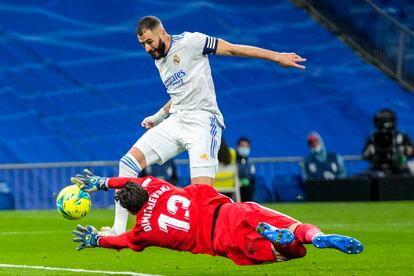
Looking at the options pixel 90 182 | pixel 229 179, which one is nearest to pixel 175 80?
pixel 90 182

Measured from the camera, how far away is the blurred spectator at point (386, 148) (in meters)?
23.0

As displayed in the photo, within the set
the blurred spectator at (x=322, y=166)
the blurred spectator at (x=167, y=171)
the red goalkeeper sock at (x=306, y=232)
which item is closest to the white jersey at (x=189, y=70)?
the red goalkeeper sock at (x=306, y=232)

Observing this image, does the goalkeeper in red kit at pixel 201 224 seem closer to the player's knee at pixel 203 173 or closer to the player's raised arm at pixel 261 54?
the player's raised arm at pixel 261 54

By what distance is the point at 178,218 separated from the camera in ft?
28.9

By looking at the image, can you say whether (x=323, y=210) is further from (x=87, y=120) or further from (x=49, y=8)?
(x=49, y=8)

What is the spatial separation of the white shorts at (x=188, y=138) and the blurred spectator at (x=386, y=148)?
1179 centimetres

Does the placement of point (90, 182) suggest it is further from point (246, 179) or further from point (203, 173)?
point (246, 179)

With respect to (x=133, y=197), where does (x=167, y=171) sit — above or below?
above

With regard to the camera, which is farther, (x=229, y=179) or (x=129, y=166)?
(x=229, y=179)

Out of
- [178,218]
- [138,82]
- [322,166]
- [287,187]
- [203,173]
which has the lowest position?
[178,218]

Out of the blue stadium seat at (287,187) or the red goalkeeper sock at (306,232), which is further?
the blue stadium seat at (287,187)

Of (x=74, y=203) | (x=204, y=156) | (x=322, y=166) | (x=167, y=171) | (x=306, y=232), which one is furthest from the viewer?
(x=322, y=166)

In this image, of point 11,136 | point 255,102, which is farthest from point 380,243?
point 255,102

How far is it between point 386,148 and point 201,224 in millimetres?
14673
